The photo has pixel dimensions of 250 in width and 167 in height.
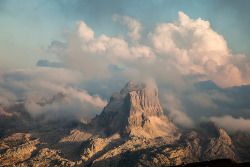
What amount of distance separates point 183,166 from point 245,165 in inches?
1295

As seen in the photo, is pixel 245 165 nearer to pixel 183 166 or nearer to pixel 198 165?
pixel 198 165

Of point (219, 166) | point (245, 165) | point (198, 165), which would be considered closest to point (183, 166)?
point (198, 165)

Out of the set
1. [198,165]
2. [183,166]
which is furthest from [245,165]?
[183,166]

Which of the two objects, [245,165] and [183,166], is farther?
[183,166]

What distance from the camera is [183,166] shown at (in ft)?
393

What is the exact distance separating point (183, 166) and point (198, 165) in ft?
29.0

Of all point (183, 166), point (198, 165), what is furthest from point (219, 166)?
point (183, 166)

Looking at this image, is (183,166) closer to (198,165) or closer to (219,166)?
(198,165)

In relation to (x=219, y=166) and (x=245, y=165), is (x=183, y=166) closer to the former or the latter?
(x=219, y=166)

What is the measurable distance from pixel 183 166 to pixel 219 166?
19.5m

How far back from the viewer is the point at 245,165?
369ft
